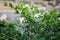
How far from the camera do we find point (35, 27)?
1438 millimetres

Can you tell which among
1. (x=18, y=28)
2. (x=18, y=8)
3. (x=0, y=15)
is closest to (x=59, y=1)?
(x=0, y=15)

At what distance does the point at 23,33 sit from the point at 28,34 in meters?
0.04

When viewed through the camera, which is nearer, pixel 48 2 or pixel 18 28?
pixel 18 28

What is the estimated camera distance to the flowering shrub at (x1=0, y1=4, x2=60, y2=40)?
1.40 meters

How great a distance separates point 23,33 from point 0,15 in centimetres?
155

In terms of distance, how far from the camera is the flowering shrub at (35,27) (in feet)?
4.59

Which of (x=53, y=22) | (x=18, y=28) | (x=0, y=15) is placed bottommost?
(x=0, y=15)

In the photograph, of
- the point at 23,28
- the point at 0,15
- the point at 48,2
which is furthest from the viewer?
the point at 48,2

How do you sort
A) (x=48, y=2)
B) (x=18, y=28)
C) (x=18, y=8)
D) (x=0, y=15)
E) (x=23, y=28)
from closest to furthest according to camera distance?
(x=18, y=8)
(x=23, y=28)
(x=18, y=28)
(x=0, y=15)
(x=48, y=2)

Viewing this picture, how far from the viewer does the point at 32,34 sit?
1440 mm

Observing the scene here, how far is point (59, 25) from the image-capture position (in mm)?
1426

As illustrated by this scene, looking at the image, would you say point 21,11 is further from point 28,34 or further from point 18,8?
point 28,34

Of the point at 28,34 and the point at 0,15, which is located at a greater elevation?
the point at 28,34

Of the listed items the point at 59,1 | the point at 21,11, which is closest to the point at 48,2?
the point at 59,1
